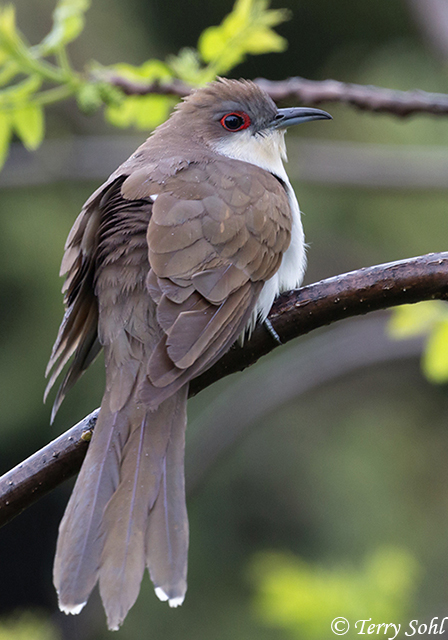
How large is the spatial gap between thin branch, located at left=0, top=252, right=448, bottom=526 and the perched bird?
10 centimetres

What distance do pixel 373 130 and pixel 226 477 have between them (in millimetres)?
3667

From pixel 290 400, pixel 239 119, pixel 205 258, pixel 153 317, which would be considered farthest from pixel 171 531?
pixel 290 400

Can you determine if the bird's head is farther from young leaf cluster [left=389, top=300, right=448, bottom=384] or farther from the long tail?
the long tail

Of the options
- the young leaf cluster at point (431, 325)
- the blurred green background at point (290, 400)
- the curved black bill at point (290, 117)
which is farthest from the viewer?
the blurred green background at point (290, 400)

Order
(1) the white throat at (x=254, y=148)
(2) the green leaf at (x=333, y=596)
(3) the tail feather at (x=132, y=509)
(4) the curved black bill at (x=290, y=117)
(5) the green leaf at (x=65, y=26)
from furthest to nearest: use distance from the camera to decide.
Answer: (2) the green leaf at (x=333, y=596)
(4) the curved black bill at (x=290, y=117)
(1) the white throat at (x=254, y=148)
(5) the green leaf at (x=65, y=26)
(3) the tail feather at (x=132, y=509)

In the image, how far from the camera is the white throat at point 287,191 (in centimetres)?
266

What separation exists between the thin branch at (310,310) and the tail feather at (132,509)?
Result: 0.18 metres

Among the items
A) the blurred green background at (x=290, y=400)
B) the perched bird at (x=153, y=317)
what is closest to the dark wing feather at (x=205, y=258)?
the perched bird at (x=153, y=317)

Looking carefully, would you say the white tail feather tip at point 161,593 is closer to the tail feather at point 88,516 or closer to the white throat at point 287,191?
the tail feather at point 88,516

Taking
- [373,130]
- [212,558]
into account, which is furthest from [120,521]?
[212,558]

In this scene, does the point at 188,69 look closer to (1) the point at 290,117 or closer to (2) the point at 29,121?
(1) the point at 290,117

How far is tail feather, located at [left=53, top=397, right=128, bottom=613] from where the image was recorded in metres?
1.97

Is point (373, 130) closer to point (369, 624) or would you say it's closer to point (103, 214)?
point (369, 624)

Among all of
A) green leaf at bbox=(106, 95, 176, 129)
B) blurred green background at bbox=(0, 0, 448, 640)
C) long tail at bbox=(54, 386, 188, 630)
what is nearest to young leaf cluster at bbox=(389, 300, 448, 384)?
long tail at bbox=(54, 386, 188, 630)
